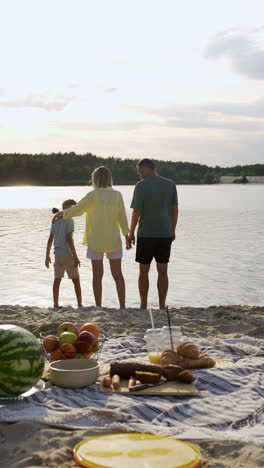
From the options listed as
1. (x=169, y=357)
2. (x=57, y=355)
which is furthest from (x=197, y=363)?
(x=57, y=355)

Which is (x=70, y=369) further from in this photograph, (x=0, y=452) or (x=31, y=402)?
(x=0, y=452)

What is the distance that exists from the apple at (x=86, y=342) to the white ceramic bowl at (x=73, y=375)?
0.17 meters

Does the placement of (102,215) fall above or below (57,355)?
above

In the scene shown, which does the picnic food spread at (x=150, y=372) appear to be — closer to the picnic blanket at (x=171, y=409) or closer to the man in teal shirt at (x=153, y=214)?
the picnic blanket at (x=171, y=409)

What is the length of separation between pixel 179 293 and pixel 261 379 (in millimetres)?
7056

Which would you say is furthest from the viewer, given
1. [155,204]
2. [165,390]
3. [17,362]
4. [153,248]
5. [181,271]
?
[181,271]

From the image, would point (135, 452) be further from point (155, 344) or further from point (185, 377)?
point (155, 344)

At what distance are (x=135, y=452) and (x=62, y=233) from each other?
564 cm

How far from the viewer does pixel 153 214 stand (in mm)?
8281

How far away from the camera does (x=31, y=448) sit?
11.9ft

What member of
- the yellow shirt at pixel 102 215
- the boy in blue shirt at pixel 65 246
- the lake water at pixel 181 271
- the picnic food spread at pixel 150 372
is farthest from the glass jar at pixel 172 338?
the lake water at pixel 181 271

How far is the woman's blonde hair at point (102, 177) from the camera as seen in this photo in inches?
321

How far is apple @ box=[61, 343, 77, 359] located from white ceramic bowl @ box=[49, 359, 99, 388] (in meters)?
0.17

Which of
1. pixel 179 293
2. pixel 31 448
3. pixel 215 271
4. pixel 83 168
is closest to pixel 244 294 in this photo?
pixel 179 293
